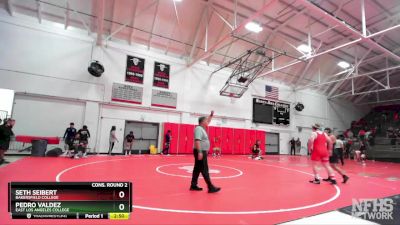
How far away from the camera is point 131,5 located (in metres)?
12.5

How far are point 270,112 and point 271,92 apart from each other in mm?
1898

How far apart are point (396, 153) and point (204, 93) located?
1540 cm

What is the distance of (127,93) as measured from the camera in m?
13.4

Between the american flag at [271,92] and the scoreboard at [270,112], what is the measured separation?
0.51 m

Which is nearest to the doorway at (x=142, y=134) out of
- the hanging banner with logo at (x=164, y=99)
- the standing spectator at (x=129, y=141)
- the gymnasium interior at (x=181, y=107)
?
the gymnasium interior at (x=181, y=107)

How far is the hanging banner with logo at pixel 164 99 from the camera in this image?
14.3 meters

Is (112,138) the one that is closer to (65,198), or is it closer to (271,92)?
(65,198)

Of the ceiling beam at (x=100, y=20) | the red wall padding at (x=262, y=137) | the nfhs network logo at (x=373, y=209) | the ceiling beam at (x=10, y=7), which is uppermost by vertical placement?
the ceiling beam at (x=10, y=7)

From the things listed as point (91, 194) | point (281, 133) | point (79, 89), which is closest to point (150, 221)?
point (91, 194)

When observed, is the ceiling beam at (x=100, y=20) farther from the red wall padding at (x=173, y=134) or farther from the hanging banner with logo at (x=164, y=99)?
the red wall padding at (x=173, y=134)

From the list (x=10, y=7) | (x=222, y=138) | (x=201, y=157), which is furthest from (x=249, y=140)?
(x=10, y=7)

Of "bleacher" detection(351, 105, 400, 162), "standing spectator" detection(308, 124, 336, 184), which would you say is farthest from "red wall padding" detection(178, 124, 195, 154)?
"bleacher" detection(351, 105, 400, 162)

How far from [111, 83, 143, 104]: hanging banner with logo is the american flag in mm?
11632

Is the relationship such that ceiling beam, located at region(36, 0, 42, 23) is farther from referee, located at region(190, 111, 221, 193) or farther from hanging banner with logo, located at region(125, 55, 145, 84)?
referee, located at region(190, 111, 221, 193)
